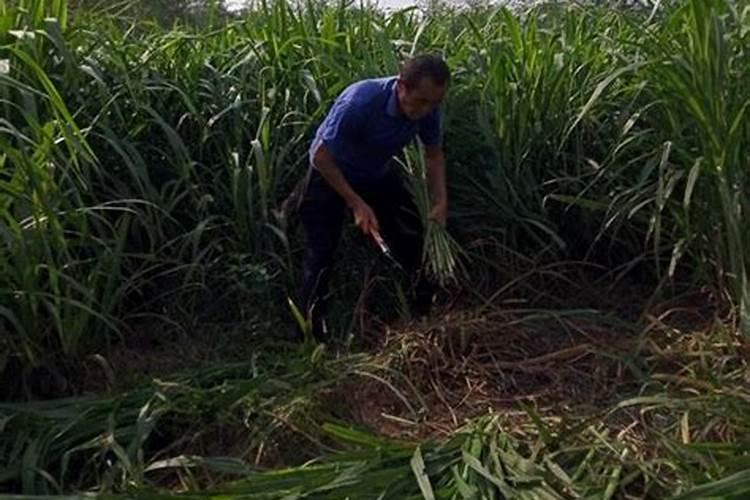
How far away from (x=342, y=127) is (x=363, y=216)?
1.04ft

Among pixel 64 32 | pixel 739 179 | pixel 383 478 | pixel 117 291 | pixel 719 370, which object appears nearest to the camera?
pixel 383 478

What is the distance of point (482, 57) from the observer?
205 inches

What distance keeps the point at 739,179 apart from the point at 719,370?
65cm

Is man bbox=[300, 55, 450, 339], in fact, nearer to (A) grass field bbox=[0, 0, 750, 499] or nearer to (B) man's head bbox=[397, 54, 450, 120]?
(B) man's head bbox=[397, 54, 450, 120]

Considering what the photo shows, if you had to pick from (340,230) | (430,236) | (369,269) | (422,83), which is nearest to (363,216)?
(430,236)

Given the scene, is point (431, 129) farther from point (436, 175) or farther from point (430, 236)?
point (430, 236)

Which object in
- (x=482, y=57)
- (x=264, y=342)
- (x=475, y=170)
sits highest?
(x=482, y=57)

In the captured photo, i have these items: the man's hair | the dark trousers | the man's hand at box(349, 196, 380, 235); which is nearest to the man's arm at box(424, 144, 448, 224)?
the dark trousers

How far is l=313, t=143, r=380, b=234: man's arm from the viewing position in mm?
4324

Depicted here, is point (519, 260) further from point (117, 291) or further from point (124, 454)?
point (124, 454)

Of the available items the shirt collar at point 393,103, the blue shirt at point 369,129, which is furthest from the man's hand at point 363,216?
the shirt collar at point 393,103

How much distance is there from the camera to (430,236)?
4.43 metres

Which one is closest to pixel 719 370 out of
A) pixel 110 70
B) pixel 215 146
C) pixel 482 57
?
pixel 482 57

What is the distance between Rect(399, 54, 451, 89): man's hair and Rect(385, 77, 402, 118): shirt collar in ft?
0.47
